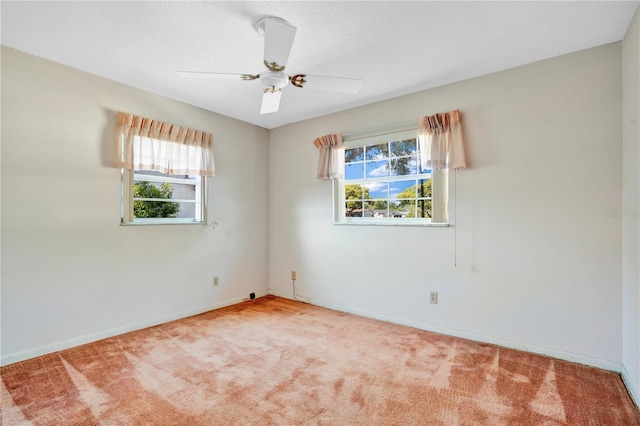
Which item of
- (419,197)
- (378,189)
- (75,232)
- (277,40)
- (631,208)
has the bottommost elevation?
(75,232)

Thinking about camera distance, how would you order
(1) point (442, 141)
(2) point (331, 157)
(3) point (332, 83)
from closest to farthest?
1. (3) point (332, 83)
2. (1) point (442, 141)
3. (2) point (331, 157)

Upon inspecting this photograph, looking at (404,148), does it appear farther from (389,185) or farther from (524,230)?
(524,230)

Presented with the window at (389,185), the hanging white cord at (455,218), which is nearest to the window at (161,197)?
the window at (389,185)

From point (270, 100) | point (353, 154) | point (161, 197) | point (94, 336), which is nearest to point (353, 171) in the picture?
point (353, 154)

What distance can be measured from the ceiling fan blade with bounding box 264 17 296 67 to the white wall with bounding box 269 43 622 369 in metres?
1.74

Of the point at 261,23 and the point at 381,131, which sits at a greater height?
the point at 261,23

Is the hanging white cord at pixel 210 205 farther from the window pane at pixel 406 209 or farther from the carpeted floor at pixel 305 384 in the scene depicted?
the window pane at pixel 406 209

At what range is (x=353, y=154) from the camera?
3746 millimetres

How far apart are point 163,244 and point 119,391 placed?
1580 mm

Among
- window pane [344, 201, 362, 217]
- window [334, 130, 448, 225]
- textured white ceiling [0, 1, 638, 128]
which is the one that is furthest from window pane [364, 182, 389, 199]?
textured white ceiling [0, 1, 638, 128]

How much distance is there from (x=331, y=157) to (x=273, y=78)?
1.64 meters

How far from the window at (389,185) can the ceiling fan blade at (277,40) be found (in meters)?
1.76

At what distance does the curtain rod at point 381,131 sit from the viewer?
3.23m

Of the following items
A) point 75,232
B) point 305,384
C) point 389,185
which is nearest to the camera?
point 305,384
